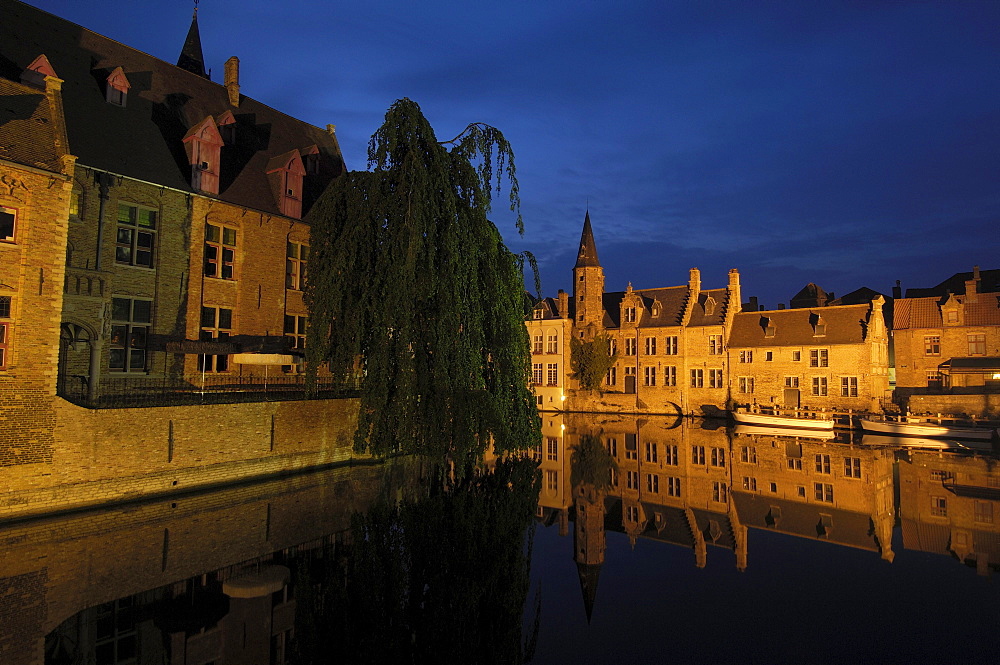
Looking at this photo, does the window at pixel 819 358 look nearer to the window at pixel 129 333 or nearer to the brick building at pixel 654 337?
the brick building at pixel 654 337

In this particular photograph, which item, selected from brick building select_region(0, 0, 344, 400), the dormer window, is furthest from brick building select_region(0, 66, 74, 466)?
the dormer window

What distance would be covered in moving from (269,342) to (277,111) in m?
10.7

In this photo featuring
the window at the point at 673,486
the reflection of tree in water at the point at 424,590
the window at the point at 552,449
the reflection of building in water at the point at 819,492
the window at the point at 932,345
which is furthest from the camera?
the window at the point at 932,345

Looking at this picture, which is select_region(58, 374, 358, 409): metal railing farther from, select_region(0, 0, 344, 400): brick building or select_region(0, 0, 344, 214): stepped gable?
select_region(0, 0, 344, 214): stepped gable

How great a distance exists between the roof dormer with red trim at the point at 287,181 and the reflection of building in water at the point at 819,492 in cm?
1678

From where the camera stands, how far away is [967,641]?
7012 mm

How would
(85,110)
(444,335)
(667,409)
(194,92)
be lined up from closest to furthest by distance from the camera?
1. (444,335)
2. (85,110)
3. (194,92)
4. (667,409)

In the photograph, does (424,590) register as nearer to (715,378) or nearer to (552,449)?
(552,449)

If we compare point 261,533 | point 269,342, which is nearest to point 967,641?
point 261,533

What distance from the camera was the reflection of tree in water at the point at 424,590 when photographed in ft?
21.0

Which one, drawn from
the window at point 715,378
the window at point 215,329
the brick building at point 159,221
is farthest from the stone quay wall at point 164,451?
the window at point 715,378

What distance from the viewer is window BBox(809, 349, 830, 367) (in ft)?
116

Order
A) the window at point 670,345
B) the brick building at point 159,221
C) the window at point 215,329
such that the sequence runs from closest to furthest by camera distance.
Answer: the brick building at point 159,221 < the window at point 215,329 < the window at point 670,345

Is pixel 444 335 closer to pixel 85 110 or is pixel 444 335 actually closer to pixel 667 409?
pixel 85 110
